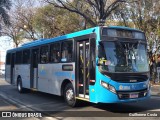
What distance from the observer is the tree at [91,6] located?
30.4 m

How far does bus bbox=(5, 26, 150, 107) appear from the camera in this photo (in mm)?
11336

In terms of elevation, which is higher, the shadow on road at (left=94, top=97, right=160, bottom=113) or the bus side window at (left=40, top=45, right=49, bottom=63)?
the bus side window at (left=40, top=45, right=49, bottom=63)

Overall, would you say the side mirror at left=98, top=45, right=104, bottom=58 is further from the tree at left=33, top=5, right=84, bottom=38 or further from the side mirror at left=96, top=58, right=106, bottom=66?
the tree at left=33, top=5, right=84, bottom=38

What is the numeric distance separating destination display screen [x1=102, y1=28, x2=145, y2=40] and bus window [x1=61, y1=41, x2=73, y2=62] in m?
2.15

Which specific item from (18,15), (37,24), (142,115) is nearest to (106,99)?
(142,115)

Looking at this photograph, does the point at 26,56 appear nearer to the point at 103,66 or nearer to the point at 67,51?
the point at 67,51

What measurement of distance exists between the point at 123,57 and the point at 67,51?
9.75ft

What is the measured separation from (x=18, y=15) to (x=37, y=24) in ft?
16.4

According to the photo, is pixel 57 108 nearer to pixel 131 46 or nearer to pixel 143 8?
pixel 131 46

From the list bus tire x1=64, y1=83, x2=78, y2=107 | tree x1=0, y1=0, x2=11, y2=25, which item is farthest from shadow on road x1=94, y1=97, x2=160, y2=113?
tree x1=0, y1=0, x2=11, y2=25

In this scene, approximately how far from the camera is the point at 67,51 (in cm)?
1376

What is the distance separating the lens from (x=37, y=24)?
4475 cm

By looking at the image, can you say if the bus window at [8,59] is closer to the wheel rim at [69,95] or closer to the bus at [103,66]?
the bus at [103,66]

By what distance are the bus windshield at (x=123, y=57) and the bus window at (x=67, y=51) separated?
229 centimetres
